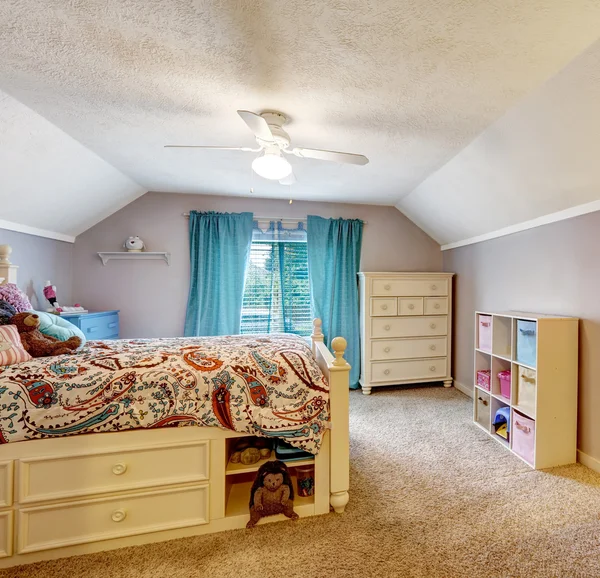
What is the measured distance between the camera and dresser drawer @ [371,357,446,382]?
11.4 ft

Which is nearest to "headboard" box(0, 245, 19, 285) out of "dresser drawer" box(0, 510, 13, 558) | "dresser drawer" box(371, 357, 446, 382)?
"dresser drawer" box(0, 510, 13, 558)

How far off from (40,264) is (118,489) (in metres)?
2.45

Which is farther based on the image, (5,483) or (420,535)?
(420,535)

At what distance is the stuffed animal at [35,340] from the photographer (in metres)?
1.58

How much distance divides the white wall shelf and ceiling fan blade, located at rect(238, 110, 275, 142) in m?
2.28

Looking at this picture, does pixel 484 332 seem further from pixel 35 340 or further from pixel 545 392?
pixel 35 340

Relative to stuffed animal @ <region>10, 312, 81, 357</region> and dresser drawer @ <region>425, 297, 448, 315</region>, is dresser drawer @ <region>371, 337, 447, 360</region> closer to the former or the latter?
dresser drawer @ <region>425, 297, 448, 315</region>

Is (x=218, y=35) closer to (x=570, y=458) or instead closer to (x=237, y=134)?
(x=237, y=134)

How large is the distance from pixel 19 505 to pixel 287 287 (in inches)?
112

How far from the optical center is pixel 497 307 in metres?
2.99

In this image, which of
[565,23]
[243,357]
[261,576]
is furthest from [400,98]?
[261,576]

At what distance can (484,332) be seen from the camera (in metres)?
2.68

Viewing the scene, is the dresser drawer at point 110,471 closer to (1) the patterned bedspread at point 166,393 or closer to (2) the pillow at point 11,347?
(1) the patterned bedspread at point 166,393

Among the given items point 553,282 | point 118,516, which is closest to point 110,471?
point 118,516
